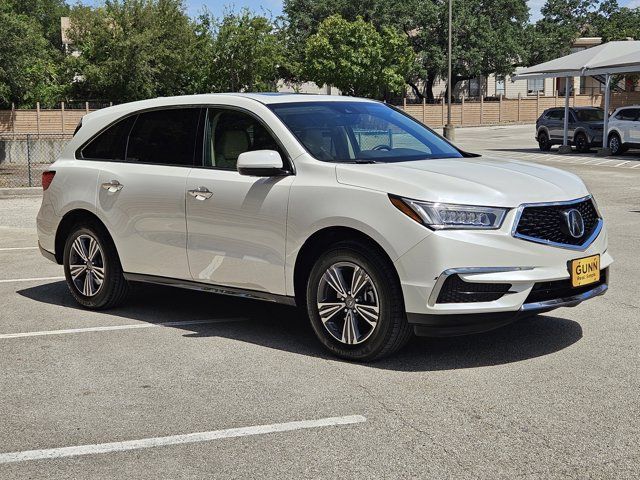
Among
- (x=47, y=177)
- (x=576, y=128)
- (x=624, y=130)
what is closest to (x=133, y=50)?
(x=576, y=128)

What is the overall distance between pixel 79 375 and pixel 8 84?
3406 cm

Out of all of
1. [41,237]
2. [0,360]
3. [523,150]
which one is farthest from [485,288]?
[523,150]

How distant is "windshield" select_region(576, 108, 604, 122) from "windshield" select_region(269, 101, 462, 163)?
2842 centimetres

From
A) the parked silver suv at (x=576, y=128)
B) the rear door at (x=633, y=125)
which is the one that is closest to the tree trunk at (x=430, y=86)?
the parked silver suv at (x=576, y=128)

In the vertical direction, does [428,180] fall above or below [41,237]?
above

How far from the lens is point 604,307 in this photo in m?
7.86

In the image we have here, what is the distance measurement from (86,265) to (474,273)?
3694 mm

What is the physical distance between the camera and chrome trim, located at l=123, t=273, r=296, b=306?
6574mm

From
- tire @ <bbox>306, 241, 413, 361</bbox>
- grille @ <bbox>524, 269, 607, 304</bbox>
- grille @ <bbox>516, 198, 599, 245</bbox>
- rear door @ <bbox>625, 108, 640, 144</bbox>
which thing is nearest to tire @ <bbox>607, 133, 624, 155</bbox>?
rear door @ <bbox>625, 108, 640, 144</bbox>

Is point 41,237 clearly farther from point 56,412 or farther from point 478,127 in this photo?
point 478,127

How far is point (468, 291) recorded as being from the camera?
571cm

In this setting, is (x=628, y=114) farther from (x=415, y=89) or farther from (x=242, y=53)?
(x=415, y=89)

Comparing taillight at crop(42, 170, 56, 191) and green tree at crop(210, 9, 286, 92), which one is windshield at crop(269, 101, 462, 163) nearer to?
taillight at crop(42, 170, 56, 191)

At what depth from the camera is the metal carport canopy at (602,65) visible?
30578 millimetres
